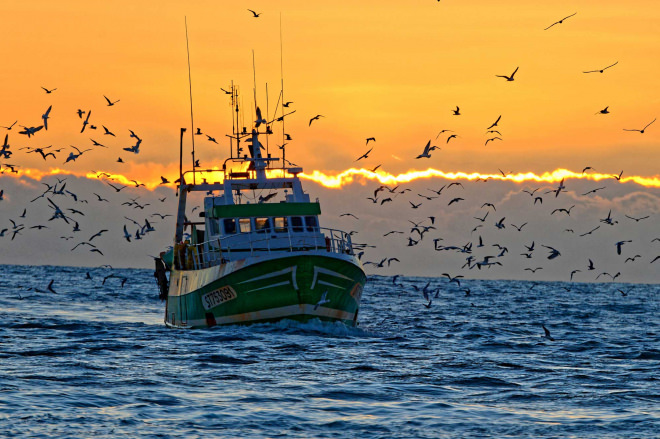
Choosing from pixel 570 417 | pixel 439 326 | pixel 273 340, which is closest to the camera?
pixel 570 417

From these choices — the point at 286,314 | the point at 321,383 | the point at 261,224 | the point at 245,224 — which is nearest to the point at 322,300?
the point at 286,314

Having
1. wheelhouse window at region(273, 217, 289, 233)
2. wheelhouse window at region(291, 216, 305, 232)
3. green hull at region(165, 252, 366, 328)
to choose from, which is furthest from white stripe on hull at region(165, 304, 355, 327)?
wheelhouse window at region(273, 217, 289, 233)

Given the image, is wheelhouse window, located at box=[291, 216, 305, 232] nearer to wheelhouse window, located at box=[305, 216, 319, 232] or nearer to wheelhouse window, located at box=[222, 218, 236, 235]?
wheelhouse window, located at box=[305, 216, 319, 232]

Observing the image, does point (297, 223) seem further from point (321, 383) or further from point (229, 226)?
point (321, 383)

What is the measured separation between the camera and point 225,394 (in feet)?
81.7

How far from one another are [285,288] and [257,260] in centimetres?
139

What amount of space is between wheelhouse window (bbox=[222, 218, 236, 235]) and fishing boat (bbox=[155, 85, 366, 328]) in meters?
0.04

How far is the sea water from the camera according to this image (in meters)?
21.7

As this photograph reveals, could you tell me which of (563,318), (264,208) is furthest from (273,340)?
(563,318)

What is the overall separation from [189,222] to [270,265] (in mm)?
13522

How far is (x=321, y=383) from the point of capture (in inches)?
1054

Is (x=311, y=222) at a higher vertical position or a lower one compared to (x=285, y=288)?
higher

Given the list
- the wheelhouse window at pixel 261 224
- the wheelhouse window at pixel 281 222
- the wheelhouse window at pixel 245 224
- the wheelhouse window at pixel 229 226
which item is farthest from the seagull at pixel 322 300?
the wheelhouse window at pixel 229 226

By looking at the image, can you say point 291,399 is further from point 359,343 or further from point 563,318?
point 563,318
